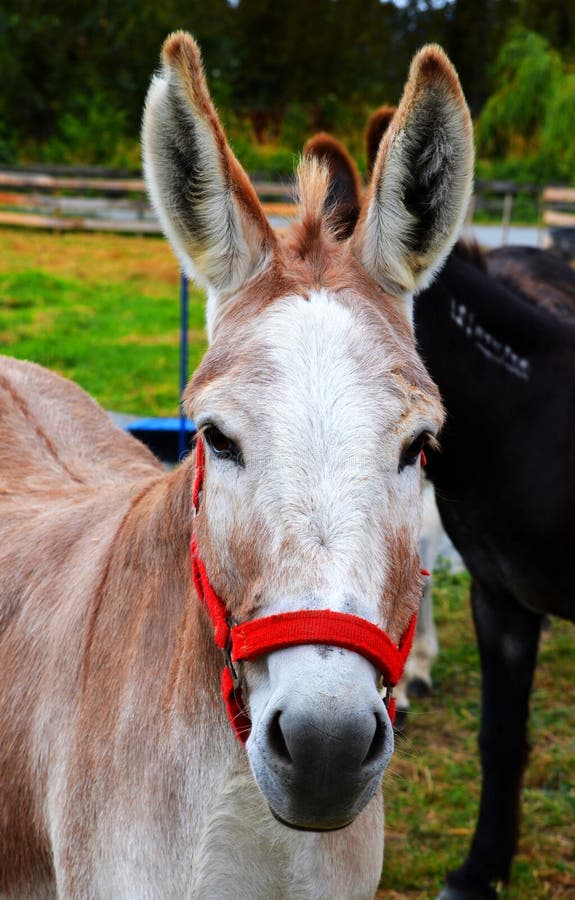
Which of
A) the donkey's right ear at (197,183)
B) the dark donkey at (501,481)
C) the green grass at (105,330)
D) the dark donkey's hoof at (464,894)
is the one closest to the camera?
Result: the donkey's right ear at (197,183)

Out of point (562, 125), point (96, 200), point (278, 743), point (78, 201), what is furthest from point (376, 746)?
point (562, 125)

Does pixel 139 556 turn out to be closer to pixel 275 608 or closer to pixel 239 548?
pixel 239 548

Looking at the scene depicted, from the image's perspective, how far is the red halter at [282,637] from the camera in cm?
159

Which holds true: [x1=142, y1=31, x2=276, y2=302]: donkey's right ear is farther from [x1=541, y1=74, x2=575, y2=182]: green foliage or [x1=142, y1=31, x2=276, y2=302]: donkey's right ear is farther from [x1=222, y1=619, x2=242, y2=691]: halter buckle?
[x1=541, y1=74, x2=575, y2=182]: green foliage

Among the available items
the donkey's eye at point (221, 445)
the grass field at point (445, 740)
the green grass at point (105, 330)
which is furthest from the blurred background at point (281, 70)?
the donkey's eye at point (221, 445)

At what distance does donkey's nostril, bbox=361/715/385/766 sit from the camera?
162cm

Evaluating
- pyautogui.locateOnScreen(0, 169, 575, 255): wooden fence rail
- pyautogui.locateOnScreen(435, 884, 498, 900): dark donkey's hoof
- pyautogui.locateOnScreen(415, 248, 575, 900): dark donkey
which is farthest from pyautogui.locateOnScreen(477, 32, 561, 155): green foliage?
pyautogui.locateOnScreen(435, 884, 498, 900): dark donkey's hoof

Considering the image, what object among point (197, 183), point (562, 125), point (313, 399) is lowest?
point (562, 125)

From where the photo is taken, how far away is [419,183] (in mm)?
2188

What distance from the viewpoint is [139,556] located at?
91.7 inches

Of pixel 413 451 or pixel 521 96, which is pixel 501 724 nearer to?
pixel 413 451

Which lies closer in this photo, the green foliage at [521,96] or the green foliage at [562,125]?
the green foliage at [562,125]

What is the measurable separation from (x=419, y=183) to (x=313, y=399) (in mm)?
697

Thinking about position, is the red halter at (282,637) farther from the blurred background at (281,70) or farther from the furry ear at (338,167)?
the blurred background at (281,70)
